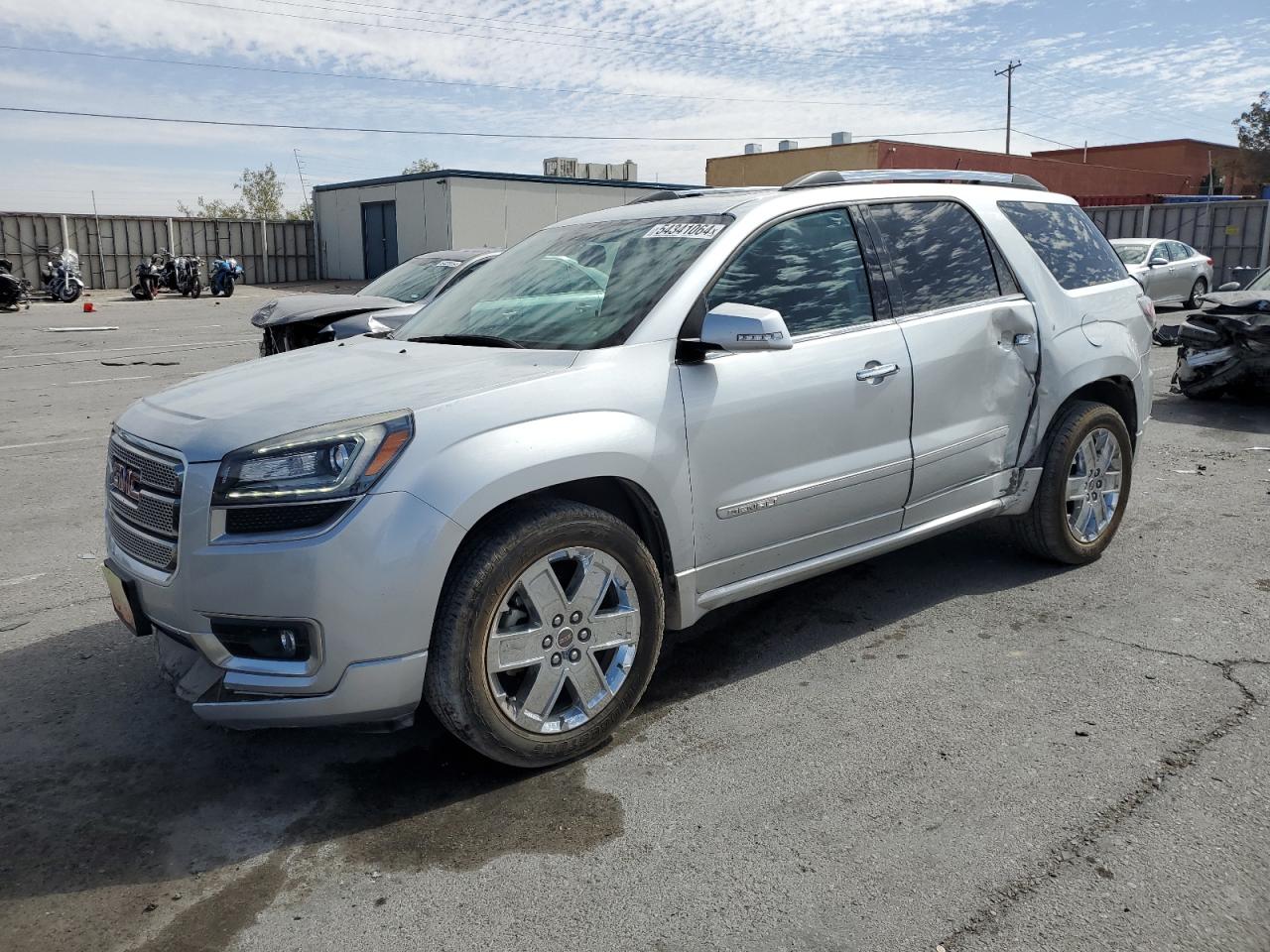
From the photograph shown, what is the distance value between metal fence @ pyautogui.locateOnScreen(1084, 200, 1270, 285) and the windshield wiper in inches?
1051

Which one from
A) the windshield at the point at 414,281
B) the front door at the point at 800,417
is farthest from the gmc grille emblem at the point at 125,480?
the windshield at the point at 414,281

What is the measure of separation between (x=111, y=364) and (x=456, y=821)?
13.6 m

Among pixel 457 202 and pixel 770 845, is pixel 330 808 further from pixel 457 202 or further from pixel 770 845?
pixel 457 202

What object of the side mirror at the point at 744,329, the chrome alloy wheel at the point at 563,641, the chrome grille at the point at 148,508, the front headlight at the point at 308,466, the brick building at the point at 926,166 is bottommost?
the chrome alloy wheel at the point at 563,641

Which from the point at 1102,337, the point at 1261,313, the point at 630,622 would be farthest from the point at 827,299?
the point at 1261,313

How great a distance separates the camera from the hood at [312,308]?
877cm

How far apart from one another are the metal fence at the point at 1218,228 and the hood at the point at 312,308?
2337 centimetres

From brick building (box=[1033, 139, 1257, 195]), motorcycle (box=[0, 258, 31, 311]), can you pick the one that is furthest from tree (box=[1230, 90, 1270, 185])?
motorcycle (box=[0, 258, 31, 311])

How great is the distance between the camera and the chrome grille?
309cm

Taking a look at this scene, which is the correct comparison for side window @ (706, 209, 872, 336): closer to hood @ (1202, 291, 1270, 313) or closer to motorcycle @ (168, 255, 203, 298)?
hood @ (1202, 291, 1270, 313)

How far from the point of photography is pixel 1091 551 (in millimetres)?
5207

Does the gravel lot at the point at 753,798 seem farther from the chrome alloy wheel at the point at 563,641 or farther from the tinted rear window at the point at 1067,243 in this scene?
the tinted rear window at the point at 1067,243

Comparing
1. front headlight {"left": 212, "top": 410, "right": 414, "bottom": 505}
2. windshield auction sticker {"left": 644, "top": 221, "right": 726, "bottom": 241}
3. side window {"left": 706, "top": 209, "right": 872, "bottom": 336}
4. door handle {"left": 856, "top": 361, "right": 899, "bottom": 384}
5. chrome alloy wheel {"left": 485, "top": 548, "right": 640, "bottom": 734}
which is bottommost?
chrome alloy wheel {"left": 485, "top": 548, "right": 640, "bottom": 734}

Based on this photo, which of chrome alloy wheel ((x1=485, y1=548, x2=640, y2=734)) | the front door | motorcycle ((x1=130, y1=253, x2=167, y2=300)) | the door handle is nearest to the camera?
chrome alloy wheel ((x1=485, y1=548, x2=640, y2=734))
